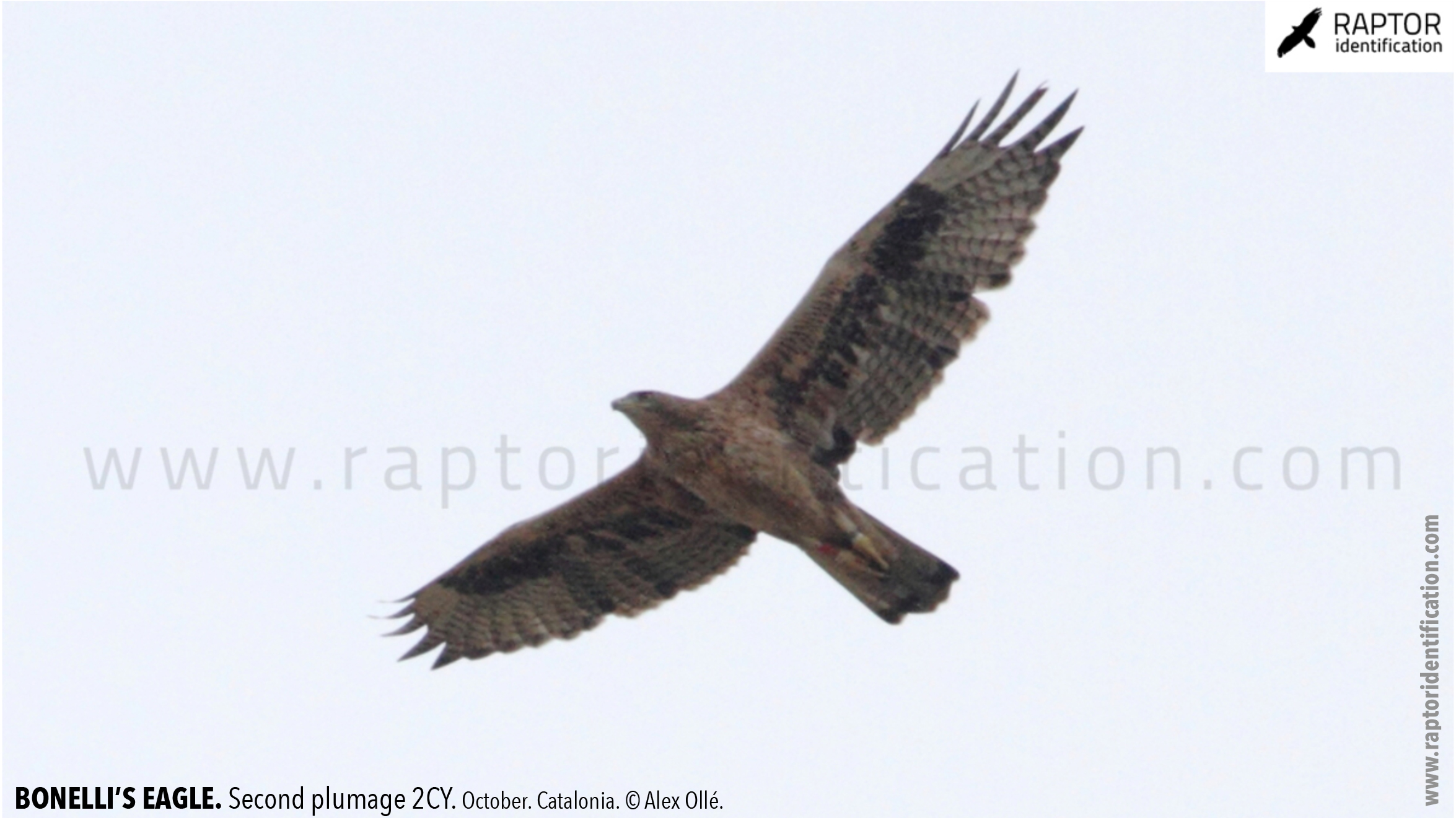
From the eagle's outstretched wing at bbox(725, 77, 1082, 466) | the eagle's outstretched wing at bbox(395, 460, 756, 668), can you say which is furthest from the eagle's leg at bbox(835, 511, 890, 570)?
the eagle's outstretched wing at bbox(395, 460, 756, 668)

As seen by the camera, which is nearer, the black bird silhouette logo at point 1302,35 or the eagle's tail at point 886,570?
the eagle's tail at point 886,570

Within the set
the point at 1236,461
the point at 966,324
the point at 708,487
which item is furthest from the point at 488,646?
the point at 1236,461

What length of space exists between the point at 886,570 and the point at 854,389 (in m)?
0.98

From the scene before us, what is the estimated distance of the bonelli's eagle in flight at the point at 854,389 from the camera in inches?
412

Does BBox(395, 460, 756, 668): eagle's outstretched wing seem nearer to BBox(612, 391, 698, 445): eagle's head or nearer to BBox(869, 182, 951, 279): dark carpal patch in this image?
BBox(612, 391, 698, 445): eagle's head

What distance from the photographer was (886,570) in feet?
34.7

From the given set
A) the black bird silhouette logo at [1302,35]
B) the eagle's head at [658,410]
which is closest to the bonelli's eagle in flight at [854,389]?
the eagle's head at [658,410]

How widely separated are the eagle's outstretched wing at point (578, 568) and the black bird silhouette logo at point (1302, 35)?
4663 mm

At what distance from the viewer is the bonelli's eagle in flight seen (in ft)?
34.3

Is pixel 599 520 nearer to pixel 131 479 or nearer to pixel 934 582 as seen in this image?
pixel 934 582

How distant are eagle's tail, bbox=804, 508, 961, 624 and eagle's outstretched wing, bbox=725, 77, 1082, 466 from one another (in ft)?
1.65

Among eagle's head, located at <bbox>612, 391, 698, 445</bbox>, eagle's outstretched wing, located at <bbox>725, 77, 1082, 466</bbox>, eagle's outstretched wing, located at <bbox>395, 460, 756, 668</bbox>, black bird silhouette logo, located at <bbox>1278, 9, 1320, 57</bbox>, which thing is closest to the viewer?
eagle's head, located at <bbox>612, 391, 698, 445</bbox>

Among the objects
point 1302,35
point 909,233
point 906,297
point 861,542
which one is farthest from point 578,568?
point 1302,35

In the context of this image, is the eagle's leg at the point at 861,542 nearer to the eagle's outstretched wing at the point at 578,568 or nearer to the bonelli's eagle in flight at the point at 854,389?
the bonelli's eagle in flight at the point at 854,389
